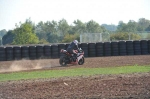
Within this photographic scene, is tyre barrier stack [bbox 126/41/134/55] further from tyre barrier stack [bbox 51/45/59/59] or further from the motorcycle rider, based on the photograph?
the motorcycle rider

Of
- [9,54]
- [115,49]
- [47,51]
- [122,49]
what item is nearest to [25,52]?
[9,54]

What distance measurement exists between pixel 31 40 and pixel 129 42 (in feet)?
160

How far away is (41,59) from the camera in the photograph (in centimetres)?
3588

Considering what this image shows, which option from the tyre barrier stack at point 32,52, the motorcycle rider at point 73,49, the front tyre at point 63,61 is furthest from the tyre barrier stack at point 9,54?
the motorcycle rider at point 73,49

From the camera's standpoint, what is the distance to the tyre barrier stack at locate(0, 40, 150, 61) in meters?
36.4

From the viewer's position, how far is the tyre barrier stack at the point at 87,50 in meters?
36.4

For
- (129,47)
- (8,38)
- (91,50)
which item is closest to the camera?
(91,50)

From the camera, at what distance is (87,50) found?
37.0 metres

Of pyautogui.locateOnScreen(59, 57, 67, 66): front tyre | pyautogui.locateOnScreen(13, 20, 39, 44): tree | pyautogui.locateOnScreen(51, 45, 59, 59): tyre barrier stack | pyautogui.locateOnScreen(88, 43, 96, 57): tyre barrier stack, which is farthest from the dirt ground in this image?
pyautogui.locateOnScreen(13, 20, 39, 44): tree

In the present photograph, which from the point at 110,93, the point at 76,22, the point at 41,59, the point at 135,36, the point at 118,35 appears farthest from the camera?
the point at 76,22

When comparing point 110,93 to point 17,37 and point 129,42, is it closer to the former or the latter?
point 129,42

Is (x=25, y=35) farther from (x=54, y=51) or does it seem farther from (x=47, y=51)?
(x=54, y=51)

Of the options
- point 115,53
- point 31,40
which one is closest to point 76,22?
point 31,40

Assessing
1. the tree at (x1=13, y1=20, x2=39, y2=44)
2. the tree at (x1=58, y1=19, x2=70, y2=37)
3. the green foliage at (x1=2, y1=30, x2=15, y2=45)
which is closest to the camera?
the tree at (x1=13, y1=20, x2=39, y2=44)
